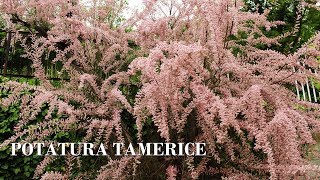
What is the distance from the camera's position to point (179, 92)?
2598mm

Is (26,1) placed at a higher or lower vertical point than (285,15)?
lower

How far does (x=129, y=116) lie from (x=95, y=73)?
597 mm

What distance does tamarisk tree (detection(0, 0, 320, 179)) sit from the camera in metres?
2.40

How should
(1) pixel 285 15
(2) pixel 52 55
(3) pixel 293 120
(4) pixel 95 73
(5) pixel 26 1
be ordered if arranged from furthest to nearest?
1. (1) pixel 285 15
2. (2) pixel 52 55
3. (5) pixel 26 1
4. (4) pixel 95 73
5. (3) pixel 293 120

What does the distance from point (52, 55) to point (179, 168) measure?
3362 mm

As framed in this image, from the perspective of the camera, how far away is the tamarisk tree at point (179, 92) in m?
2.40

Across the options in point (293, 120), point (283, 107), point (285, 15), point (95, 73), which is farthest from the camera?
point (285, 15)

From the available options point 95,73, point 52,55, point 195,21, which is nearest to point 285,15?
point 52,55

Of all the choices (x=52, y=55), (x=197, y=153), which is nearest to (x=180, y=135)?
(x=197, y=153)

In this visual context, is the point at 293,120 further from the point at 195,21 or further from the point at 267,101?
the point at 195,21

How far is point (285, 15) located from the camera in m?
8.11

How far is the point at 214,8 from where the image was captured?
2.75 m

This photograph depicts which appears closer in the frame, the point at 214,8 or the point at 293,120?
Answer: the point at 293,120

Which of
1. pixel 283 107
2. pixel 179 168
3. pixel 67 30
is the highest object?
pixel 67 30
